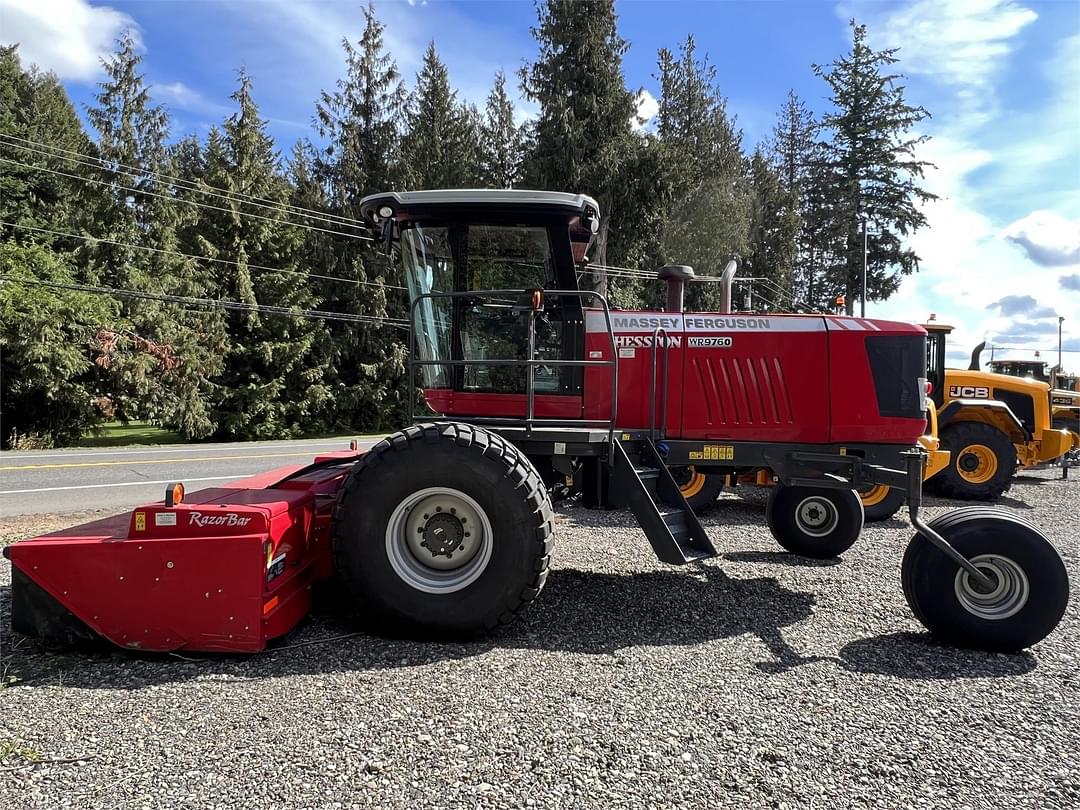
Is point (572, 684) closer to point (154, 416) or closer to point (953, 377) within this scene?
point (953, 377)

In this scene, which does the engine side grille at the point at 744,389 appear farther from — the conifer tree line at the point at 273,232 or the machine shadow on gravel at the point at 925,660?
the conifer tree line at the point at 273,232

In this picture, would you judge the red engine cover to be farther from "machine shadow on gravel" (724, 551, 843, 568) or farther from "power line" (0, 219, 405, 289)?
"power line" (0, 219, 405, 289)

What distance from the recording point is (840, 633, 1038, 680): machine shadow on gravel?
3717mm

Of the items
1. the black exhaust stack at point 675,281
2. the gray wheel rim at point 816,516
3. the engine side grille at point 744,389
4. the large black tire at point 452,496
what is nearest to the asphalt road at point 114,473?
the large black tire at point 452,496

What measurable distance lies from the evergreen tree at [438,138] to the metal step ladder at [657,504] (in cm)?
2427

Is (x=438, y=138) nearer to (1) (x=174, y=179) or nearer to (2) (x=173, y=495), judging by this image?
(1) (x=174, y=179)

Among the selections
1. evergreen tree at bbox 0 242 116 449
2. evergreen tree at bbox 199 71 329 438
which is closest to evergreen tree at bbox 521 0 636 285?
evergreen tree at bbox 199 71 329 438

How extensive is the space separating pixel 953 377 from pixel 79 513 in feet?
40.1

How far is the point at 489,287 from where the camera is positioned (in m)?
4.90

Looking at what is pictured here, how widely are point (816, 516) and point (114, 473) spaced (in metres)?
11.1

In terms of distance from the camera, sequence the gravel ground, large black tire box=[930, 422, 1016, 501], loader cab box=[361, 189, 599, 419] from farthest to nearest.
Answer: large black tire box=[930, 422, 1016, 501] < loader cab box=[361, 189, 599, 419] < the gravel ground

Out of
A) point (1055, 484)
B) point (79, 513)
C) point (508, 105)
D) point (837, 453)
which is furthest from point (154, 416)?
point (1055, 484)

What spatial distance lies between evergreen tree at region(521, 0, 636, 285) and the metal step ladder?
20.4 metres

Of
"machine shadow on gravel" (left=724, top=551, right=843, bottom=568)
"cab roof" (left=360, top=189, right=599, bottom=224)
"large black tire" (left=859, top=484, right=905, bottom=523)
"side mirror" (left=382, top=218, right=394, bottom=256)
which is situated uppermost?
"cab roof" (left=360, top=189, right=599, bottom=224)
